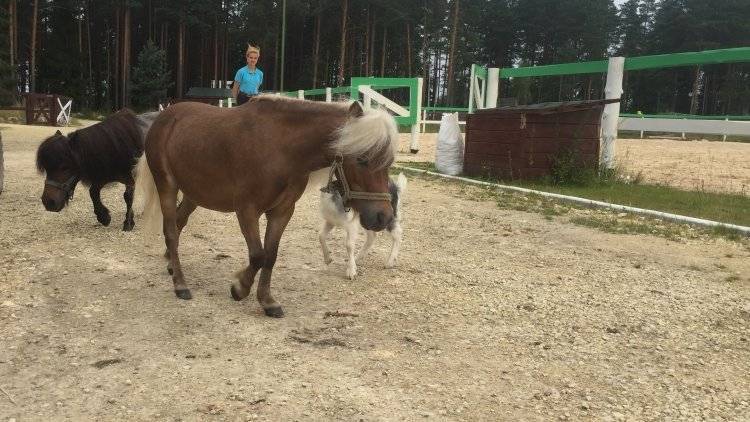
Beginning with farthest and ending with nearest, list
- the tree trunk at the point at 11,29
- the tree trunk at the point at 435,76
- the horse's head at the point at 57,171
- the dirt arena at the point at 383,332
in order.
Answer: the tree trunk at the point at 435,76
the tree trunk at the point at 11,29
the horse's head at the point at 57,171
the dirt arena at the point at 383,332

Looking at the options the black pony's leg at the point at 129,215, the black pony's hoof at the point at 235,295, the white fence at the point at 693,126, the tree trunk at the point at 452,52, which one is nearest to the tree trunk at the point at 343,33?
the tree trunk at the point at 452,52

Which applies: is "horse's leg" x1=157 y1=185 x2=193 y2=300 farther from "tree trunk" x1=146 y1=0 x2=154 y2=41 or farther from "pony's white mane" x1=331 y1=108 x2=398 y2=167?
"tree trunk" x1=146 y1=0 x2=154 y2=41

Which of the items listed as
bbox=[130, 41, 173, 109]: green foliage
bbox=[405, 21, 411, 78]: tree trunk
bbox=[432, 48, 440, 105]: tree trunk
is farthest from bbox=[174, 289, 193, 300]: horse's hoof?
bbox=[432, 48, 440, 105]: tree trunk

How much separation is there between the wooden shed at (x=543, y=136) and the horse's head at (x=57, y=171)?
6.75 metres

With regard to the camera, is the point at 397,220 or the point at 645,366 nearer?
the point at 645,366

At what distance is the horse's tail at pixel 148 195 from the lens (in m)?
4.46

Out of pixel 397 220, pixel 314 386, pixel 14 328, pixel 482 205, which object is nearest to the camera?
pixel 314 386

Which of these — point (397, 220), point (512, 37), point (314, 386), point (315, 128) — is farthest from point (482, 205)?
point (512, 37)

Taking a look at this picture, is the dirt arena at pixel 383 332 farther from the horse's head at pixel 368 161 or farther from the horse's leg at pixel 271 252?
the horse's head at pixel 368 161

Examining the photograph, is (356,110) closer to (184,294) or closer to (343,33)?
(184,294)

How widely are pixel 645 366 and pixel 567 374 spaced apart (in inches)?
18.5

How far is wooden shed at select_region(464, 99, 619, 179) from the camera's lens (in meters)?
9.44

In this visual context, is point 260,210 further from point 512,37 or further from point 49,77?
point 512,37

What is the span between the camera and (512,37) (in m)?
66.6
